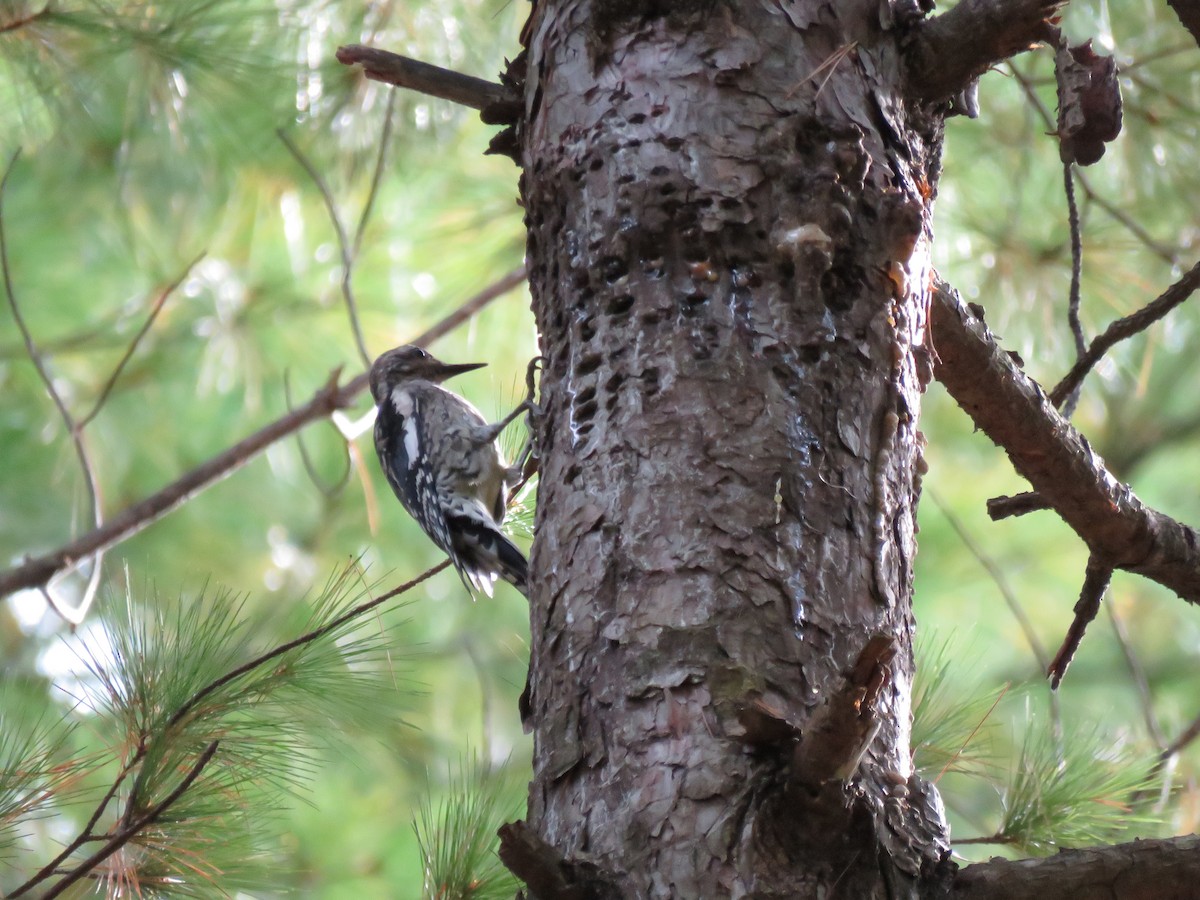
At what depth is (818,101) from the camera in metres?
1.59

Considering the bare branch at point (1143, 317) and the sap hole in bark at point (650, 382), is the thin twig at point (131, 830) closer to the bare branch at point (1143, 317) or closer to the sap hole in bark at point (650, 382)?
the sap hole in bark at point (650, 382)

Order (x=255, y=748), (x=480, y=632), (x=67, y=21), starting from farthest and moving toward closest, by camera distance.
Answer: (x=480, y=632) → (x=67, y=21) → (x=255, y=748)

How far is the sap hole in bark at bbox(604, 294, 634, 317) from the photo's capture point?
1554 millimetres

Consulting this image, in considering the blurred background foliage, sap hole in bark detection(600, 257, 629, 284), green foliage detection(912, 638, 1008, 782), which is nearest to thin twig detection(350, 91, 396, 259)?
the blurred background foliage

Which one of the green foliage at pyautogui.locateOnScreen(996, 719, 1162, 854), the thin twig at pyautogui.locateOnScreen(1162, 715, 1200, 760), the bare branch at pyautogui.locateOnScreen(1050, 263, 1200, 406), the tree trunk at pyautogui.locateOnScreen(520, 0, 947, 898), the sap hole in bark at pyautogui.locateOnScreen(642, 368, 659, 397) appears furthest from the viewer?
the thin twig at pyautogui.locateOnScreen(1162, 715, 1200, 760)

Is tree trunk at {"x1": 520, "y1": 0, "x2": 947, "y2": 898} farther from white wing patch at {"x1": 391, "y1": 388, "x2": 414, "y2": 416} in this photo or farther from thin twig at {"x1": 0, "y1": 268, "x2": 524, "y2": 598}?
white wing patch at {"x1": 391, "y1": 388, "x2": 414, "y2": 416}

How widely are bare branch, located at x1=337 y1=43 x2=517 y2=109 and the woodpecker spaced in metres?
1.35

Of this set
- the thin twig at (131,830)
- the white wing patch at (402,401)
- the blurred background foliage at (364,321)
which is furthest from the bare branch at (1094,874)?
the white wing patch at (402,401)

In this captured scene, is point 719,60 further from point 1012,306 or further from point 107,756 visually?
point 1012,306

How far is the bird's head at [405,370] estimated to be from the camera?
12.6 feet

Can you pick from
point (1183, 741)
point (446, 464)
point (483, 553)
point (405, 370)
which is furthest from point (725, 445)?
point (405, 370)

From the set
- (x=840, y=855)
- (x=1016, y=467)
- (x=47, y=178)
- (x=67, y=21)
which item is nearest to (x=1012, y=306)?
(x=1016, y=467)

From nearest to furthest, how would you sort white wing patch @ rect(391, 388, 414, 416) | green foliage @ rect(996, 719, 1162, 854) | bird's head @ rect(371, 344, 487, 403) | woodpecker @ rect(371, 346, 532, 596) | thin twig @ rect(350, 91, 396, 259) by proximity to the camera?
green foliage @ rect(996, 719, 1162, 854)
thin twig @ rect(350, 91, 396, 259)
woodpecker @ rect(371, 346, 532, 596)
white wing patch @ rect(391, 388, 414, 416)
bird's head @ rect(371, 344, 487, 403)

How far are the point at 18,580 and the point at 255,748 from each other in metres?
1.33
